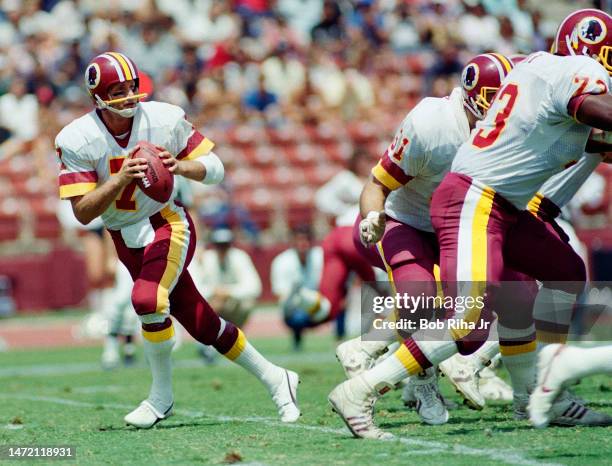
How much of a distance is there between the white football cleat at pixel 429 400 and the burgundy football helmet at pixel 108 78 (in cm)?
182

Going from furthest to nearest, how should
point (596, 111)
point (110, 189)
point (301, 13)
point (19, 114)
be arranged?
1. point (301, 13)
2. point (19, 114)
3. point (110, 189)
4. point (596, 111)

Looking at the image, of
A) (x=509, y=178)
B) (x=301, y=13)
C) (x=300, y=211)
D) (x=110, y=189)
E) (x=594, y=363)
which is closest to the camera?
(x=594, y=363)

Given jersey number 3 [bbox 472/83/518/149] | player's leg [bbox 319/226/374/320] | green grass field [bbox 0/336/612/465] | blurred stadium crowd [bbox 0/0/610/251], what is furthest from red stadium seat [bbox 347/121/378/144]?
jersey number 3 [bbox 472/83/518/149]

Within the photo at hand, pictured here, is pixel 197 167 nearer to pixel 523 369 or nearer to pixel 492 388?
pixel 523 369

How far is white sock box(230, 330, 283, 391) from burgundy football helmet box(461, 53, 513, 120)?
1533 mm

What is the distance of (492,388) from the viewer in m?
6.38

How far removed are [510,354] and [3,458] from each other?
2.19 meters

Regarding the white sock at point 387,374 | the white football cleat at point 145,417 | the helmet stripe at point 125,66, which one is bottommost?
the white football cleat at point 145,417

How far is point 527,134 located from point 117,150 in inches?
75.7

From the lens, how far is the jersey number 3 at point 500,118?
4.75m

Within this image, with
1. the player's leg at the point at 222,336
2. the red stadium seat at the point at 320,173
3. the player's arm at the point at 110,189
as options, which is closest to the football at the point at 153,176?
the player's arm at the point at 110,189

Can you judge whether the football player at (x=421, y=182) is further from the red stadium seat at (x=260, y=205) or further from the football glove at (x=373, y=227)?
the red stadium seat at (x=260, y=205)

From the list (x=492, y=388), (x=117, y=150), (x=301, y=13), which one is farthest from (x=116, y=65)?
(x=301, y=13)

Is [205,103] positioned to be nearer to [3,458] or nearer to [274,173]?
[274,173]
